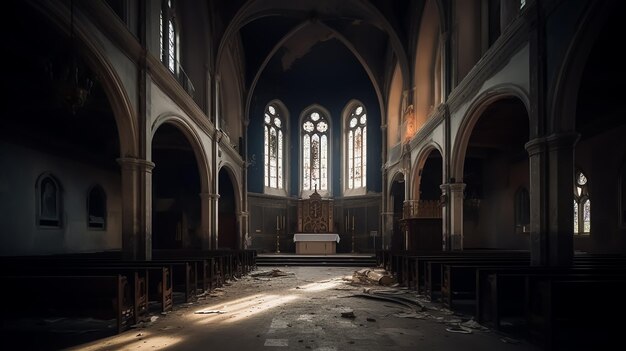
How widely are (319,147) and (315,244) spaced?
7.68m

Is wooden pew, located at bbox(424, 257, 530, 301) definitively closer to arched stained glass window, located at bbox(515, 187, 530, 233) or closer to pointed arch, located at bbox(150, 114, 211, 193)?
pointed arch, located at bbox(150, 114, 211, 193)

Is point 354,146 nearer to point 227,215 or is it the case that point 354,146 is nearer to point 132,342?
point 227,215

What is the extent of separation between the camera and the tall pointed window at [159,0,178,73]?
46.6ft

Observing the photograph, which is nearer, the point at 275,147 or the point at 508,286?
the point at 508,286

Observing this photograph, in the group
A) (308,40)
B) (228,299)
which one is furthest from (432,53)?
(228,299)

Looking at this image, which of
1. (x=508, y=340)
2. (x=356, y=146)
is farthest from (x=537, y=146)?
(x=356, y=146)

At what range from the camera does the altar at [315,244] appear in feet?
82.0

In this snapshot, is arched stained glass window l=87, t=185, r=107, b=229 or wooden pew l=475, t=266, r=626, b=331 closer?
wooden pew l=475, t=266, r=626, b=331

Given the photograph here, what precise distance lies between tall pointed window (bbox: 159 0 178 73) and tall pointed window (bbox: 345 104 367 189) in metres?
15.5

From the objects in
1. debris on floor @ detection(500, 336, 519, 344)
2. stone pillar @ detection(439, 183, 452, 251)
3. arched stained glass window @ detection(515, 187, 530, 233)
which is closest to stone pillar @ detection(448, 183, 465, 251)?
stone pillar @ detection(439, 183, 452, 251)

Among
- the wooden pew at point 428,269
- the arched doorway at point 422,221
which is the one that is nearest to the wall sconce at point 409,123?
the arched doorway at point 422,221

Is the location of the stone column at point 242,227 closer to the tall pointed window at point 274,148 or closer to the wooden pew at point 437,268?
the tall pointed window at point 274,148

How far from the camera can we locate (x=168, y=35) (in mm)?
14578

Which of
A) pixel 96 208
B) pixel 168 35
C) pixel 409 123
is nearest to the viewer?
pixel 168 35
